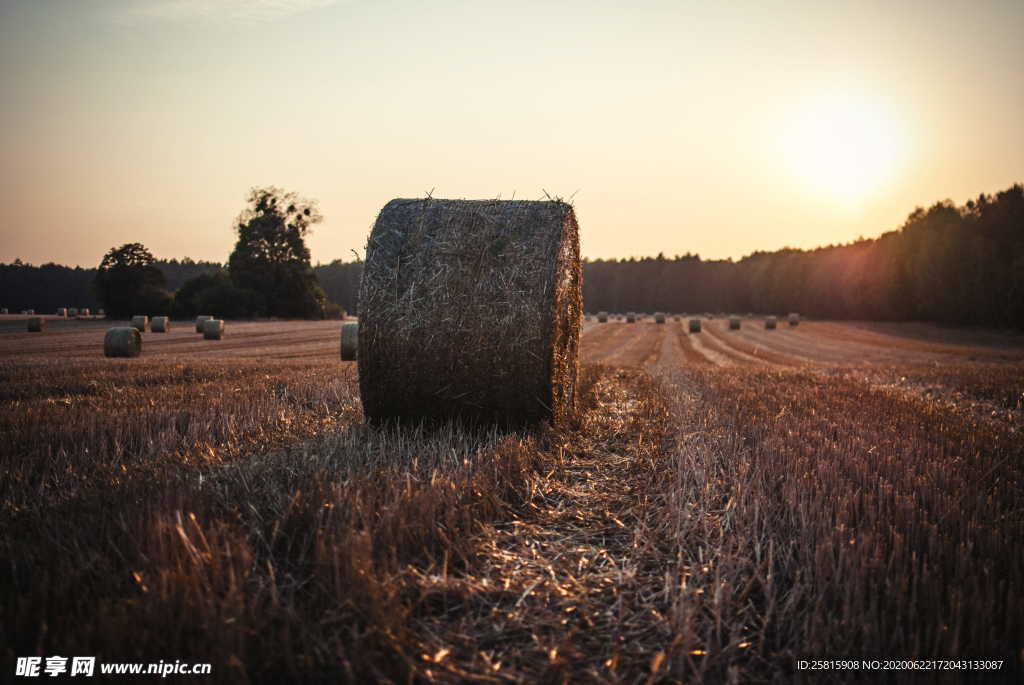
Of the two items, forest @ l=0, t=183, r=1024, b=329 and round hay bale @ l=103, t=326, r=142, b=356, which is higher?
forest @ l=0, t=183, r=1024, b=329

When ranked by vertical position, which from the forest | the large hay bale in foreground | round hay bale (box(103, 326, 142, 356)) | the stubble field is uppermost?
the forest

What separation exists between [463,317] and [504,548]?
2.75 m

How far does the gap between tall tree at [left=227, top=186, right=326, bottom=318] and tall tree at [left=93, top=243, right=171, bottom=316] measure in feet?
20.9

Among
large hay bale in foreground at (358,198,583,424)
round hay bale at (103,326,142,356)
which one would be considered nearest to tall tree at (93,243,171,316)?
round hay bale at (103,326,142,356)

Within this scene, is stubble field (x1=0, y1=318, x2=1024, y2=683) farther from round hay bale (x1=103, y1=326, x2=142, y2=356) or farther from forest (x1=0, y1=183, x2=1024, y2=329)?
round hay bale (x1=103, y1=326, x2=142, y2=356)

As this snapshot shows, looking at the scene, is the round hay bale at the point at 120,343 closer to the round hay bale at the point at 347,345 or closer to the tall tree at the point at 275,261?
the round hay bale at the point at 347,345

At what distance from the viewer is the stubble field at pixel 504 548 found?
210 centimetres

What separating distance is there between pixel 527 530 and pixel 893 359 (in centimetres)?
1886

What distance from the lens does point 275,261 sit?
152ft

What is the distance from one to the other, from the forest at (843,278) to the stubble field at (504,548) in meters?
6.38

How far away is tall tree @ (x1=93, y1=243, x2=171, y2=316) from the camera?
1475 inches

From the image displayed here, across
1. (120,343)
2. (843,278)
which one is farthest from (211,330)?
(843,278)

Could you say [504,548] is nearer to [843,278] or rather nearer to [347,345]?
[347,345]

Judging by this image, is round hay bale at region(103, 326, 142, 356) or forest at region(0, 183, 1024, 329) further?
forest at region(0, 183, 1024, 329)
